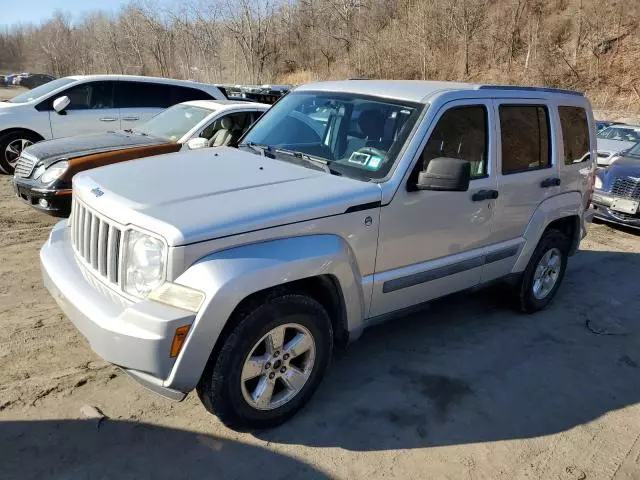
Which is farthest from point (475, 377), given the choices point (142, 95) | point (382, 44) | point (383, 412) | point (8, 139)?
point (382, 44)

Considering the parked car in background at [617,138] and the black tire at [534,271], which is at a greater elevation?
the parked car in background at [617,138]

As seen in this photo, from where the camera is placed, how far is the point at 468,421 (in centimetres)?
341

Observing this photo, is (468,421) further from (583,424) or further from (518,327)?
(518,327)

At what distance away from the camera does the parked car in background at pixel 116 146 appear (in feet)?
20.5

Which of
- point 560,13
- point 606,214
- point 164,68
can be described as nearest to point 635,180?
point 606,214

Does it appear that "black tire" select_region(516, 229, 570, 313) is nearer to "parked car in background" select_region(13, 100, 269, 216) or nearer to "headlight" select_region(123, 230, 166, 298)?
"parked car in background" select_region(13, 100, 269, 216)

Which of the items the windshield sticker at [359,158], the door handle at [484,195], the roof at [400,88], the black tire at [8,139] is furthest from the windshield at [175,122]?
the door handle at [484,195]

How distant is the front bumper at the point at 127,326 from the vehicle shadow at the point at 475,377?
85 cm

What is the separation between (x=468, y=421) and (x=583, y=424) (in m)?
0.77

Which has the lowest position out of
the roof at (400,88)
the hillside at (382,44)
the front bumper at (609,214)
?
the front bumper at (609,214)

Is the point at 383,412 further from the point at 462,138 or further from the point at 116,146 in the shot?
the point at 116,146

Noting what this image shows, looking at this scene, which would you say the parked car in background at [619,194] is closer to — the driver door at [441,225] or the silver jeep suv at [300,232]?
the silver jeep suv at [300,232]

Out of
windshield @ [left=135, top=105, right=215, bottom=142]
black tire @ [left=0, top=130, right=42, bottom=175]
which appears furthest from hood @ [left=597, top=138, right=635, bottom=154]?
black tire @ [left=0, top=130, right=42, bottom=175]

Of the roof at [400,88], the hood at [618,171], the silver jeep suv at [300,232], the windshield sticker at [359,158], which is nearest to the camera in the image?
the silver jeep suv at [300,232]
